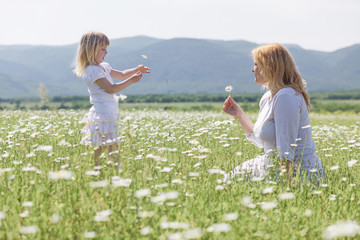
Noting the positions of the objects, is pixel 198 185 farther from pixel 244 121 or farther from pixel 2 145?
pixel 2 145

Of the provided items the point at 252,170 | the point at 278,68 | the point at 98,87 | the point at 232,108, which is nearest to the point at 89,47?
the point at 98,87

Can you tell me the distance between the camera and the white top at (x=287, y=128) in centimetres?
431

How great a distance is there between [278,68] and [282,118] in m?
0.57

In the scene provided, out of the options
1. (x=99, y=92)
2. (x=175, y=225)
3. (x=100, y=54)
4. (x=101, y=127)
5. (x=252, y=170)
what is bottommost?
(x=252, y=170)

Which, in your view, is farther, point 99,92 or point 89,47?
point 99,92

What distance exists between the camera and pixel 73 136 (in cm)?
625

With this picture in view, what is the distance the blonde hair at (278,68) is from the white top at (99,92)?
200 centimetres

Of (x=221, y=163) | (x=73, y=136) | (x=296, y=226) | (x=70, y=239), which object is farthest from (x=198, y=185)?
(x=73, y=136)

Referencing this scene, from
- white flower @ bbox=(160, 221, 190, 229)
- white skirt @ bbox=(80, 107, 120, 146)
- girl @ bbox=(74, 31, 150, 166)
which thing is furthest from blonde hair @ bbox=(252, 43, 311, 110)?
white flower @ bbox=(160, 221, 190, 229)

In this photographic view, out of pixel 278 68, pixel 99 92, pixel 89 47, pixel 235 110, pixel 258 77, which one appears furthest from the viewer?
pixel 99 92

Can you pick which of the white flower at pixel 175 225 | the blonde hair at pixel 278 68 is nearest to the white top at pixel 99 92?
the blonde hair at pixel 278 68

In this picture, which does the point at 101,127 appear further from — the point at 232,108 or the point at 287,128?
the point at 287,128

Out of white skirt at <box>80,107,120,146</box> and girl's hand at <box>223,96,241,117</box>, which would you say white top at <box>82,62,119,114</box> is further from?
girl's hand at <box>223,96,241,117</box>

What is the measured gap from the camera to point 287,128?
4.32 meters
